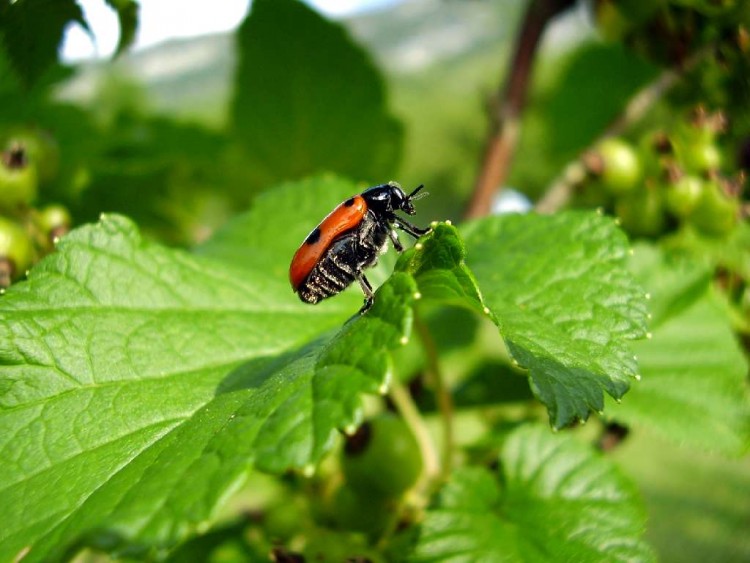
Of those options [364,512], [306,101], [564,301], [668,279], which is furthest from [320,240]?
[306,101]

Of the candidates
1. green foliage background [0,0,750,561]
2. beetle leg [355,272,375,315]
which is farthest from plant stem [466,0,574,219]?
beetle leg [355,272,375,315]

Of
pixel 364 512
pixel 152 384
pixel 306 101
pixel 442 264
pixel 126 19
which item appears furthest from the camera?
pixel 306 101

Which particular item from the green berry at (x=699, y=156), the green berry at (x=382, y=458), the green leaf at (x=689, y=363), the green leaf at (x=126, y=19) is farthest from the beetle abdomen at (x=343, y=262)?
the green berry at (x=699, y=156)

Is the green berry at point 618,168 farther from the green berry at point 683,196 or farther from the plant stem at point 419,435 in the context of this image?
the plant stem at point 419,435

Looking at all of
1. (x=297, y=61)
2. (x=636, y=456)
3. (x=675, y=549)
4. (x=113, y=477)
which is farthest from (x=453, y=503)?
(x=636, y=456)

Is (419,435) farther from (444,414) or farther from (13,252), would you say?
(13,252)

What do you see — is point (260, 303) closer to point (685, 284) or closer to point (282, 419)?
point (282, 419)
